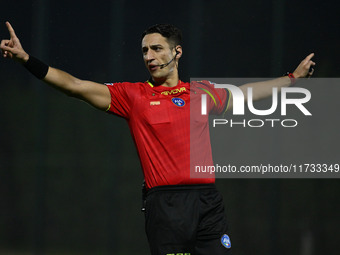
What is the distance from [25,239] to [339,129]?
3640mm

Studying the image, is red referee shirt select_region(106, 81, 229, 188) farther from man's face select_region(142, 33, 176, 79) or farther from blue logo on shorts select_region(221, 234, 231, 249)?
blue logo on shorts select_region(221, 234, 231, 249)

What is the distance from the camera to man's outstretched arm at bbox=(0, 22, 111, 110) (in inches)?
144

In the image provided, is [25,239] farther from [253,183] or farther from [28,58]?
[28,58]

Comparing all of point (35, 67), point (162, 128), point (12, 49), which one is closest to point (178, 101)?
point (162, 128)

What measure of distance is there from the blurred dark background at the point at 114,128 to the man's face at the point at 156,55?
2.14 metres

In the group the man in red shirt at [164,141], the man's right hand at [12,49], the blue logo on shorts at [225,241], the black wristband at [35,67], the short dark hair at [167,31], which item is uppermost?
the short dark hair at [167,31]

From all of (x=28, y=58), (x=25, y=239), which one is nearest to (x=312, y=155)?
(x=25, y=239)

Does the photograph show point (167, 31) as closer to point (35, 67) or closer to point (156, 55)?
point (156, 55)

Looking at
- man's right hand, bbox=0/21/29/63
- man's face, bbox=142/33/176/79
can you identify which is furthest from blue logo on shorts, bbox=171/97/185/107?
man's right hand, bbox=0/21/29/63

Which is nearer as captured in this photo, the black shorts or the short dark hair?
the black shorts

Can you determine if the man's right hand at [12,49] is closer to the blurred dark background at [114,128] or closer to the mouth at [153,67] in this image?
the mouth at [153,67]

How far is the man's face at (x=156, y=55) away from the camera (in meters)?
4.16

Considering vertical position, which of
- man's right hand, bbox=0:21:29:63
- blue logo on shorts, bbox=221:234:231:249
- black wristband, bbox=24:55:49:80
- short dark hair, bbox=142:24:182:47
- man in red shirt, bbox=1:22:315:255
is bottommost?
blue logo on shorts, bbox=221:234:231:249

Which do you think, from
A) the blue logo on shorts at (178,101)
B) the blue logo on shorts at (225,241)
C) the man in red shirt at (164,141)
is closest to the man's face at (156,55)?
the man in red shirt at (164,141)
